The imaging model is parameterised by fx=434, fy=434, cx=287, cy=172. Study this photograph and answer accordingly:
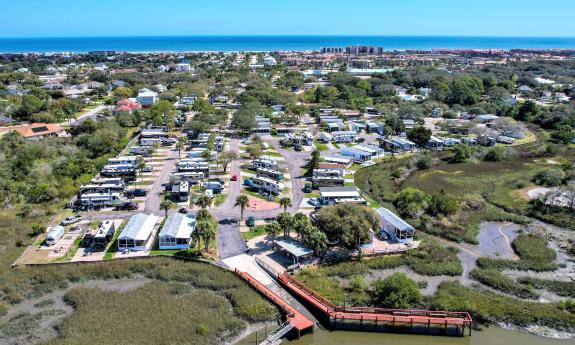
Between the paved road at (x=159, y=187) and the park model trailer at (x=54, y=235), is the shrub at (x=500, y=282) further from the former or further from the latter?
the park model trailer at (x=54, y=235)

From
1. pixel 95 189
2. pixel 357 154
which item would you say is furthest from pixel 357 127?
pixel 95 189

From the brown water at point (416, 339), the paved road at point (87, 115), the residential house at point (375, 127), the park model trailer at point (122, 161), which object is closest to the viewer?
the brown water at point (416, 339)

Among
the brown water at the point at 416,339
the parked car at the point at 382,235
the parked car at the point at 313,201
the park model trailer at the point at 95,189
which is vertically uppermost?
the park model trailer at the point at 95,189

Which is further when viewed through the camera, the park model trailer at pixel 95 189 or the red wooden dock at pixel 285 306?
the park model trailer at pixel 95 189

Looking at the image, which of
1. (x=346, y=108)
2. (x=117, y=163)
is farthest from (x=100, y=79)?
(x=117, y=163)

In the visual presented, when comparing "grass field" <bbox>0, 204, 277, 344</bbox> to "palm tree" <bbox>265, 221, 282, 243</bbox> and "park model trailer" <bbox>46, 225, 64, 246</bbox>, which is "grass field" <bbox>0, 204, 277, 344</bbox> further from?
"palm tree" <bbox>265, 221, 282, 243</bbox>

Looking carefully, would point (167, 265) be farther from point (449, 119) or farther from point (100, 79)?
point (100, 79)

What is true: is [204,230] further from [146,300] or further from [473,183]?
[473,183]

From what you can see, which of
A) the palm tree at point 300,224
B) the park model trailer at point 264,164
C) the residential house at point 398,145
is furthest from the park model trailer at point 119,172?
the residential house at point 398,145
